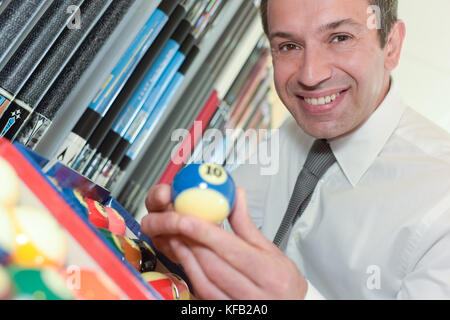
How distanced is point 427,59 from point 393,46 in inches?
60.2

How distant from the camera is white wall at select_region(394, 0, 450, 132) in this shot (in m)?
2.56

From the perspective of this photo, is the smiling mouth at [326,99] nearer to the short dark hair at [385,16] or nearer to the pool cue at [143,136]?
the short dark hair at [385,16]

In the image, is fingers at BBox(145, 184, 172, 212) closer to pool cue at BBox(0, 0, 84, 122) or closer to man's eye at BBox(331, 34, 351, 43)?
pool cue at BBox(0, 0, 84, 122)

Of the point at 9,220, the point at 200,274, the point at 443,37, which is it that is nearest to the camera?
the point at 9,220

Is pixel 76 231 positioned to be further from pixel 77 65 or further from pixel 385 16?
pixel 385 16

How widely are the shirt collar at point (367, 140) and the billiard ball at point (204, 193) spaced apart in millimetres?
728

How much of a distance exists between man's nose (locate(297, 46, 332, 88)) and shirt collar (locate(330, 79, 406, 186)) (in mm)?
243

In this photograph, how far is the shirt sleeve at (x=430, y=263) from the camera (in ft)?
3.16

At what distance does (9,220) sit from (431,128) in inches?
48.8

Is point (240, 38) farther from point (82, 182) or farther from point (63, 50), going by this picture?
point (82, 182)

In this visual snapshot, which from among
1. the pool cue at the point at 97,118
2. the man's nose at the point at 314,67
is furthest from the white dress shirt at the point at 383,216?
the pool cue at the point at 97,118

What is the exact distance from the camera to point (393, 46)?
1446 millimetres

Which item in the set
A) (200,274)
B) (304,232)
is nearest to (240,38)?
(304,232)
